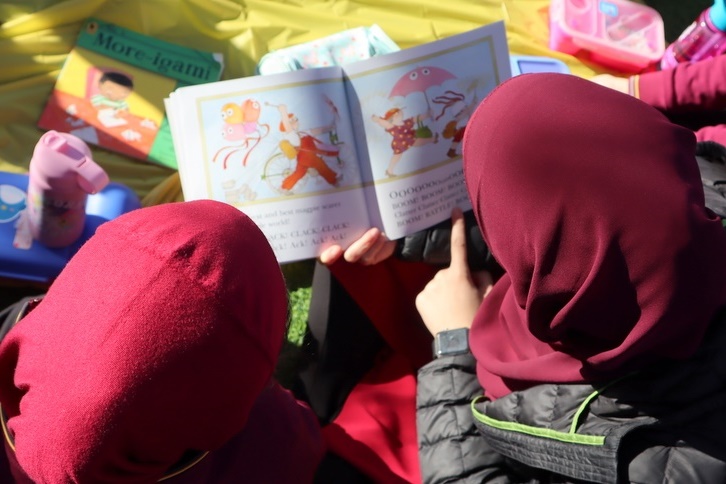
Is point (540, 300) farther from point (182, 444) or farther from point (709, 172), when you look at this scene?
point (709, 172)

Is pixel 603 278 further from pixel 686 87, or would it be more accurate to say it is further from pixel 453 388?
pixel 686 87

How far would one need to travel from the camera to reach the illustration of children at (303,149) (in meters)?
0.93

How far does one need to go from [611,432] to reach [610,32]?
0.89 m

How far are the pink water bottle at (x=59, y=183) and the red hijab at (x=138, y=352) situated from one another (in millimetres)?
369

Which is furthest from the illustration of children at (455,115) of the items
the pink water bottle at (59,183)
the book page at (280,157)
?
the pink water bottle at (59,183)

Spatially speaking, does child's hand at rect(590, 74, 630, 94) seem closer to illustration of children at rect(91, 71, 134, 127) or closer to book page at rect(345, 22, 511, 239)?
book page at rect(345, 22, 511, 239)

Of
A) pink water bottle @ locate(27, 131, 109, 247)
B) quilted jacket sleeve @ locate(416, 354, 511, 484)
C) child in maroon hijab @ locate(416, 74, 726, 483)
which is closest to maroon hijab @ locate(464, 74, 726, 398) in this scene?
child in maroon hijab @ locate(416, 74, 726, 483)

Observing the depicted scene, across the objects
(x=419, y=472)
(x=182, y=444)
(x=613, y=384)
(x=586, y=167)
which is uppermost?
(x=586, y=167)

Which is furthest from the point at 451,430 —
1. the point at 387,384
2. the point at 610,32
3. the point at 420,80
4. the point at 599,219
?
the point at 610,32

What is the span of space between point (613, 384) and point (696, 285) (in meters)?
0.14

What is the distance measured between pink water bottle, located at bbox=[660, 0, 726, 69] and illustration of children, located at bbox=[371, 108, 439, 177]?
60cm

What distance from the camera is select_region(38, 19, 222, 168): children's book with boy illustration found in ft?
3.57

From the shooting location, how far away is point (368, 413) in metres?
0.89

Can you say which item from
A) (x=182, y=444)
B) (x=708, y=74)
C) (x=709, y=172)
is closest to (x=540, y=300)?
(x=182, y=444)
